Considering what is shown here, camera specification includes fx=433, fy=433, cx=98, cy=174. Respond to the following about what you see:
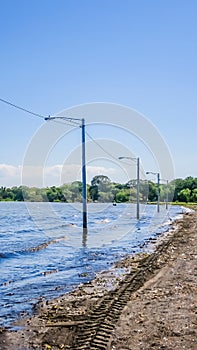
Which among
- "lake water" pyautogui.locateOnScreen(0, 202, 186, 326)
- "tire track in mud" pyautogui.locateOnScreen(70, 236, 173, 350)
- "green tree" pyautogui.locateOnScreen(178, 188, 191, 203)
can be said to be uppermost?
"green tree" pyautogui.locateOnScreen(178, 188, 191, 203)

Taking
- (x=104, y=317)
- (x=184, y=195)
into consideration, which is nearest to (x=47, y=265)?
(x=104, y=317)

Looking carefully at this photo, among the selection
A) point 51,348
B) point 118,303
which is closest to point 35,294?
point 118,303

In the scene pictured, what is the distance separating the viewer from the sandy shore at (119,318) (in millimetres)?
8320

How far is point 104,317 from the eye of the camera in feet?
33.0

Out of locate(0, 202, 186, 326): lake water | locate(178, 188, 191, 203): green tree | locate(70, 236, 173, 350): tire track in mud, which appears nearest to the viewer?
locate(70, 236, 173, 350): tire track in mud

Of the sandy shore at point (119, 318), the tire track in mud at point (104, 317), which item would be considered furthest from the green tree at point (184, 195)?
the tire track in mud at point (104, 317)

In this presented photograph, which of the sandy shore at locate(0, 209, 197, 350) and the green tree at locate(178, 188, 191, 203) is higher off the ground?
the green tree at locate(178, 188, 191, 203)

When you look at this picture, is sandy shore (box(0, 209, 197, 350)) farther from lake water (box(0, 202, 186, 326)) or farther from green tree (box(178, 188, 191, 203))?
green tree (box(178, 188, 191, 203))

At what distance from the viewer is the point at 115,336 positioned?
857cm

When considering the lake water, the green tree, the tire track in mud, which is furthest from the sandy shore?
the green tree

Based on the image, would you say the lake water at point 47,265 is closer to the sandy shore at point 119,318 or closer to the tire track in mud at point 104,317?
the sandy shore at point 119,318

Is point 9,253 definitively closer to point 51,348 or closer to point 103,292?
point 103,292

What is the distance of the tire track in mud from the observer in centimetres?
830

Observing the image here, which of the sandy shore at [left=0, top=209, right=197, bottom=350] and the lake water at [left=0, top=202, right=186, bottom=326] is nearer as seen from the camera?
the sandy shore at [left=0, top=209, right=197, bottom=350]
